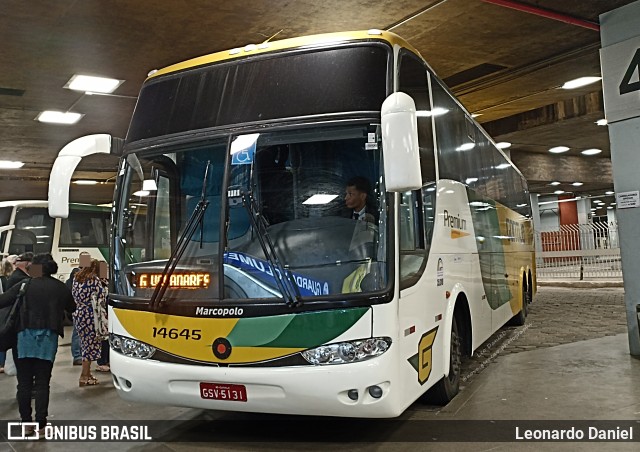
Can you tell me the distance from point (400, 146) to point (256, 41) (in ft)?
18.6

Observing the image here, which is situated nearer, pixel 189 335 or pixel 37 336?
pixel 189 335

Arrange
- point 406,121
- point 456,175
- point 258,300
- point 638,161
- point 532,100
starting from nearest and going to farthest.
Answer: point 406,121 < point 258,300 < point 456,175 < point 638,161 < point 532,100

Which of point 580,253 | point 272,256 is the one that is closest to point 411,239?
point 272,256

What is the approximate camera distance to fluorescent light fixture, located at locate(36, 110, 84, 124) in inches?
478

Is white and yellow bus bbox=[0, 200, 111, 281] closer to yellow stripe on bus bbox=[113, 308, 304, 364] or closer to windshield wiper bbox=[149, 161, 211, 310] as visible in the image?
yellow stripe on bus bbox=[113, 308, 304, 364]

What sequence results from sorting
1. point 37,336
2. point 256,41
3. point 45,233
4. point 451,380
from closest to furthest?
point 37,336 → point 451,380 → point 256,41 → point 45,233

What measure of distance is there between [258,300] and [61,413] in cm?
309

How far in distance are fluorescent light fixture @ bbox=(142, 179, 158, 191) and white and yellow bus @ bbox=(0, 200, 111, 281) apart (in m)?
9.74

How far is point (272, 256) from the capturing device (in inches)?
159

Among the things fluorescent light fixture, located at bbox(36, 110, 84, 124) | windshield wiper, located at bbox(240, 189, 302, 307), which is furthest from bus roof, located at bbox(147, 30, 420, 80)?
fluorescent light fixture, located at bbox(36, 110, 84, 124)

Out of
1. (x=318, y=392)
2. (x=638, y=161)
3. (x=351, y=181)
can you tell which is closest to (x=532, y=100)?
(x=638, y=161)

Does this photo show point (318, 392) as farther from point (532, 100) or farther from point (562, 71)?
point (532, 100)

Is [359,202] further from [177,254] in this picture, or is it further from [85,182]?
[85,182]

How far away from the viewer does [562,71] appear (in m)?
11.0
